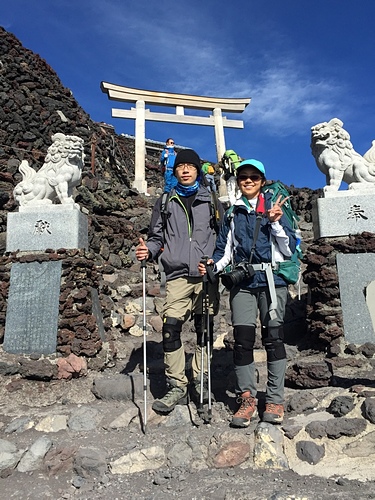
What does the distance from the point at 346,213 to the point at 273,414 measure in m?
2.95

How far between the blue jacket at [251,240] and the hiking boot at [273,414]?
927 mm

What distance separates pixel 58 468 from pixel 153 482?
73cm

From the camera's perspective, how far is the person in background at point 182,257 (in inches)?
139

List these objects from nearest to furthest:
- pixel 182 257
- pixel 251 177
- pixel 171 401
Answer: pixel 251 177 → pixel 171 401 → pixel 182 257

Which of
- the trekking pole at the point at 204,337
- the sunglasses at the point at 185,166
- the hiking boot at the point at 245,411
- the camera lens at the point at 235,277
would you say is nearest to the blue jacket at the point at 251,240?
the camera lens at the point at 235,277

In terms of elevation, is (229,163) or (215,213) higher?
(229,163)

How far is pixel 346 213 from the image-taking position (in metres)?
5.09

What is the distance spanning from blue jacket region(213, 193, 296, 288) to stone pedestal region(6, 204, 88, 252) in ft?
8.34

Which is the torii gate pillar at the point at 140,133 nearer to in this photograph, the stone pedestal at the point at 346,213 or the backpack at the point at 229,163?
the backpack at the point at 229,163

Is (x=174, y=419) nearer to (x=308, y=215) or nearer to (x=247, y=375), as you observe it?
(x=247, y=375)

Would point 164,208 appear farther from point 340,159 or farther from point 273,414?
point 340,159

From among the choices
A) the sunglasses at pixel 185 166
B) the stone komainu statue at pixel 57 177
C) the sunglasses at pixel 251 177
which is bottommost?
the sunglasses at pixel 251 177

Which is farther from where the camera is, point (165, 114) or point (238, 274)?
point (165, 114)

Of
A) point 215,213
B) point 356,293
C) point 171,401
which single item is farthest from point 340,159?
point 171,401
